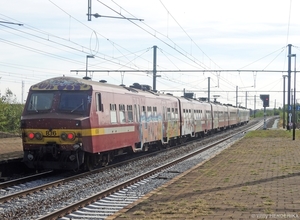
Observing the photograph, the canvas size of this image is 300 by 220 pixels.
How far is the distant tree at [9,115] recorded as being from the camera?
39.9m

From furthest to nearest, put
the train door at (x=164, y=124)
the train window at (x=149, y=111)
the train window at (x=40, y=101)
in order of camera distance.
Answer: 1. the train door at (x=164, y=124)
2. the train window at (x=149, y=111)
3. the train window at (x=40, y=101)

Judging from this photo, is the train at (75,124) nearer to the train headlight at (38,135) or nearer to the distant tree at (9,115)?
the train headlight at (38,135)

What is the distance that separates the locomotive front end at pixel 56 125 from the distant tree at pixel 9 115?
24229 millimetres

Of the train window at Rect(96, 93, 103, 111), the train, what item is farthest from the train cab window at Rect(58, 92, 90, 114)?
the train window at Rect(96, 93, 103, 111)

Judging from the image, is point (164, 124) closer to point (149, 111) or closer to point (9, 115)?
point (149, 111)

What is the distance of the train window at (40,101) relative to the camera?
1612cm

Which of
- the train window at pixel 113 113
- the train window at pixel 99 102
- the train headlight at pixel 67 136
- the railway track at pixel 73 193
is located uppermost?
the train window at pixel 99 102

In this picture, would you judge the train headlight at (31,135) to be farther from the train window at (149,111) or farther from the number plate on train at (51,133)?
the train window at (149,111)

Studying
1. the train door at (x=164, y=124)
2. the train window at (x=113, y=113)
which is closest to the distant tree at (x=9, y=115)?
the train door at (x=164, y=124)

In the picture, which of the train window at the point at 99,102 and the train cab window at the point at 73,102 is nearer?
the train cab window at the point at 73,102

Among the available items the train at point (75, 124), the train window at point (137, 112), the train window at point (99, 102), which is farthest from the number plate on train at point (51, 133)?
the train window at point (137, 112)

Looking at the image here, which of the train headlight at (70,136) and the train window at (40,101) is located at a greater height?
the train window at (40,101)

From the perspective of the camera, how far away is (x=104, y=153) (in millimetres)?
18000

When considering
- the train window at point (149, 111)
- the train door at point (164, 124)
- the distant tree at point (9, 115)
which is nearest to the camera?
the train window at point (149, 111)
